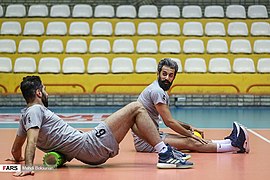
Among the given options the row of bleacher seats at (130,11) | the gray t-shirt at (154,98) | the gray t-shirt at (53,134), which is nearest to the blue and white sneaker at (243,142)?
the gray t-shirt at (154,98)

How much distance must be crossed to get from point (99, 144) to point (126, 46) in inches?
345

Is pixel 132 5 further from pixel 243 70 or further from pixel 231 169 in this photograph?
pixel 231 169

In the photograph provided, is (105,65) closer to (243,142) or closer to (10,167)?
(243,142)

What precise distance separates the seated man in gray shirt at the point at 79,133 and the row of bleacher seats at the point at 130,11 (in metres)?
9.67

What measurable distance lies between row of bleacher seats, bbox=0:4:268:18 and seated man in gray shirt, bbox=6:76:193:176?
9667 mm

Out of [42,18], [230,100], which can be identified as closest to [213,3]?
[230,100]

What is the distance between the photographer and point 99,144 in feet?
16.8

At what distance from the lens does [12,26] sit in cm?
1432

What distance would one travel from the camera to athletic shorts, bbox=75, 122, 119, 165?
5133 mm

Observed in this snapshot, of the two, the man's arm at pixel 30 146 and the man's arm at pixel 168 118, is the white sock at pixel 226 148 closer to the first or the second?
the man's arm at pixel 168 118

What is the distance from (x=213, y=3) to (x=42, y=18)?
16.4ft

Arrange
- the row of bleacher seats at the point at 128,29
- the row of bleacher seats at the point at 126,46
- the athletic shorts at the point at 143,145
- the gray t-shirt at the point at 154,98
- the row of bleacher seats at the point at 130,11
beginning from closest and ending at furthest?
the gray t-shirt at the point at 154,98 < the athletic shorts at the point at 143,145 < the row of bleacher seats at the point at 126,46 < the row of bleacher seats at the point at 128,29 < the row of bleacher seats at the point at 130,11

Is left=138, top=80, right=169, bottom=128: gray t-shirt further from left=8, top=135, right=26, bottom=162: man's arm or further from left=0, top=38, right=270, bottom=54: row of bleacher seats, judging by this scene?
left=0, top=38, right=270, bottom=54: row of bleacher seats

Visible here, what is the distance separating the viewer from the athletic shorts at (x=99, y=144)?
5.13 metres
